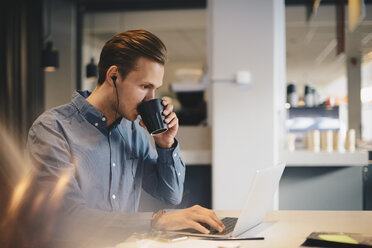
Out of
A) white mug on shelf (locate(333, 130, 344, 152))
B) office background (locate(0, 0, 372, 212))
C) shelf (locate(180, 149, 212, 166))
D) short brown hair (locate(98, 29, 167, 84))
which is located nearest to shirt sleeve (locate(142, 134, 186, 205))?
short brown hair (locate(98, 29, 167, 84))

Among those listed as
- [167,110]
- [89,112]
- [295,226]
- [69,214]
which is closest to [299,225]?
[295,226]

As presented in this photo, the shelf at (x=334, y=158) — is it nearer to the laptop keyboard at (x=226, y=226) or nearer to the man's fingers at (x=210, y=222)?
the laptop keyboard at (x=226, y=226)

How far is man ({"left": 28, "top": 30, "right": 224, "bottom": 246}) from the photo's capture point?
1176 mm

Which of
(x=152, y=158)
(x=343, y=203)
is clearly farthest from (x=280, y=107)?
(x=152, y=158)

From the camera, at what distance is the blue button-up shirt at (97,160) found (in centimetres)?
114

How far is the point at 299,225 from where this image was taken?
115 cm

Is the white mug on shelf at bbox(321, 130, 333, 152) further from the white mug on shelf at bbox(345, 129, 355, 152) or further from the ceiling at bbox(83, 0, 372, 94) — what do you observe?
the ceiling at bbox(83, 0, 372, 94)

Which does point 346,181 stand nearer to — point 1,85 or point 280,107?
point 280,107

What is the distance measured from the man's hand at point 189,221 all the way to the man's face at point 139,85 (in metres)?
0.41

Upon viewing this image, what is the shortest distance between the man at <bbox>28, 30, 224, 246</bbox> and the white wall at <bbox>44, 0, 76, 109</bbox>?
4.36 meters

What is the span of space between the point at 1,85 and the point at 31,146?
10.9 feet

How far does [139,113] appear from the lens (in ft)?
4.26

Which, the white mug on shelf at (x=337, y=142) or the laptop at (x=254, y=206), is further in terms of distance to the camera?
the white mug on shelf at (x=337, y=142)

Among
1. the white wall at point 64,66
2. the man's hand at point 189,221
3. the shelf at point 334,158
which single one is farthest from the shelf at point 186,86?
the white wall at point 64,66
